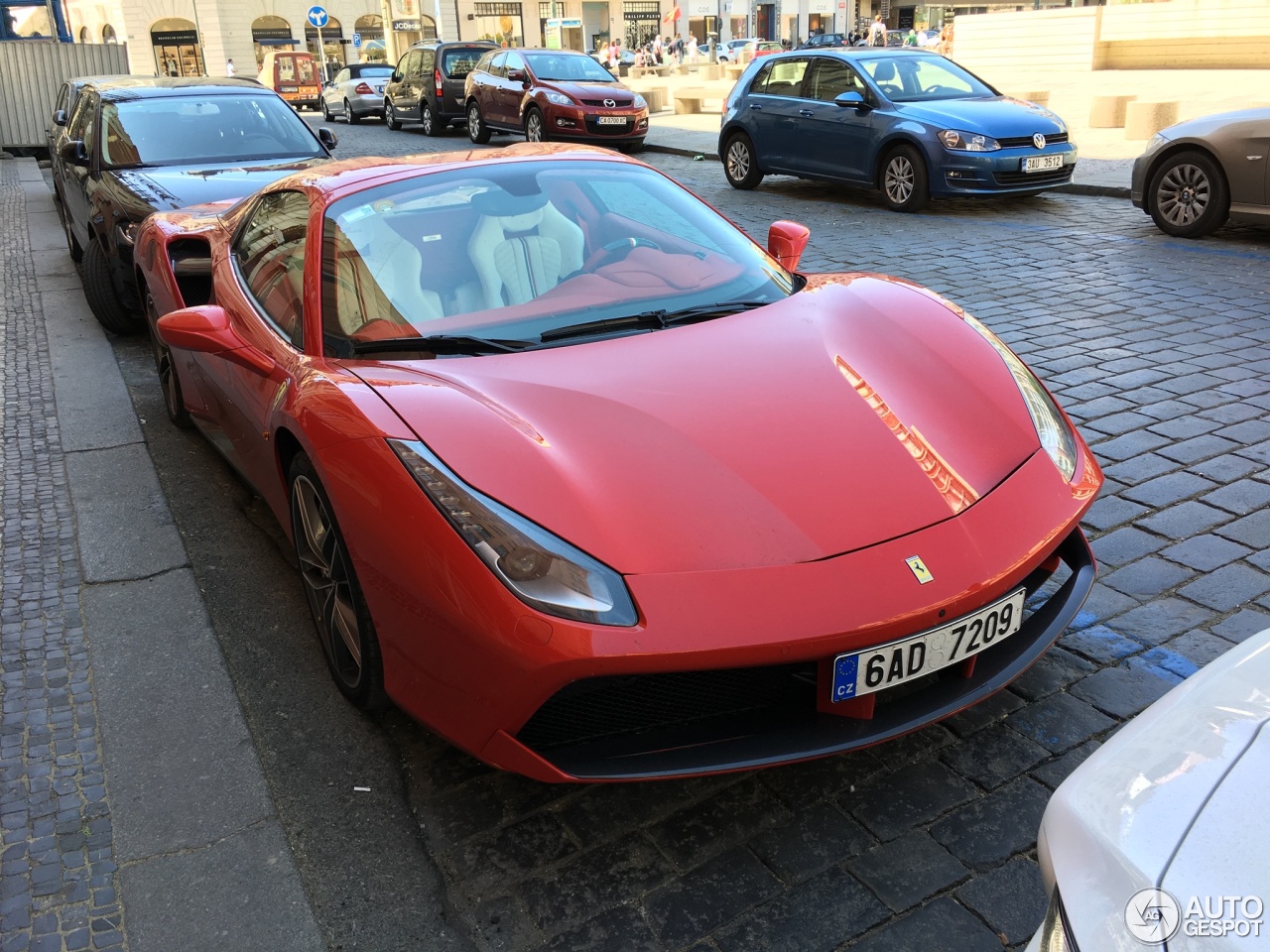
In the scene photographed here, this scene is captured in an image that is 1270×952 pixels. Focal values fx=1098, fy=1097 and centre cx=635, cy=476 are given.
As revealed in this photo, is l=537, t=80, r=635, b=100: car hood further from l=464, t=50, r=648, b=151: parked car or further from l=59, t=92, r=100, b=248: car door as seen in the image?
l=59, t=92, r=100, b=248: car door

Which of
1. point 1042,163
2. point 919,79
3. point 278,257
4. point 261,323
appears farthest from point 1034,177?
point 261,323

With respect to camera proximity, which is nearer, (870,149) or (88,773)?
(88,773)

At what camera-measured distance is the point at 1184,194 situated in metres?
8.59

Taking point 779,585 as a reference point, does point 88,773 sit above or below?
below

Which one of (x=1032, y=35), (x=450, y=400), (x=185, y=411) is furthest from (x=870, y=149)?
(x=1032, y=35)

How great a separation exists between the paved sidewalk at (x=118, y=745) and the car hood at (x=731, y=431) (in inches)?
38.5

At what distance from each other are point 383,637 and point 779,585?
96cm

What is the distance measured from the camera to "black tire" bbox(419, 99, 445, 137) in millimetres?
21766

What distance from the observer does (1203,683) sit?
1.62 meters

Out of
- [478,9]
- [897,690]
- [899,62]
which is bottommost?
[897,690]

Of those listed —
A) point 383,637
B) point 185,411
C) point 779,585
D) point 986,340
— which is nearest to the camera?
point 779,585

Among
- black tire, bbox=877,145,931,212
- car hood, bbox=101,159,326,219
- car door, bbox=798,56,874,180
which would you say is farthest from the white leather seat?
car door, bbox=798,56,874,180

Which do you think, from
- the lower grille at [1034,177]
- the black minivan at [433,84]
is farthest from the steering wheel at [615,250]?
the black minivan at [433,84]

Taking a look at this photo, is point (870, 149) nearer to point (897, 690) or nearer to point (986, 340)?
point (986, 340)
